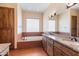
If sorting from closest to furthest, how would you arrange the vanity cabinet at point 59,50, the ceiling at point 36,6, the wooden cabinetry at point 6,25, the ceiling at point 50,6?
the vanity cabinet at point 59,50 < the ceiling at point 50,6 < the wooden cabinetry at point 6,25 < the ceiling at point 36,6

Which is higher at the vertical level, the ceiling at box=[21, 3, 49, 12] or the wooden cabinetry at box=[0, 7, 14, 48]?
the ceiling at box=[21, 3, 49, 12]

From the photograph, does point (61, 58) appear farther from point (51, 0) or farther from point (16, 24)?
point (16, 24)

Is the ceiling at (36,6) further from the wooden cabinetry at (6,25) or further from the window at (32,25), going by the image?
the wooden cabinetry at (6,25)

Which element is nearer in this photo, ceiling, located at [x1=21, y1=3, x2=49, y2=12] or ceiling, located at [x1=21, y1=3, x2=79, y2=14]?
ceiling, located at [x1=21, y1=3, x2=79, y2=14]

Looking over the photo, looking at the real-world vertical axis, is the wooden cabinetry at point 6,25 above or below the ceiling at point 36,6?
below

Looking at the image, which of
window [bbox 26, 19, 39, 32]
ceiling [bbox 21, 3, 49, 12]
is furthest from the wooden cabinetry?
window [bbox 26, 19, 39, 32]

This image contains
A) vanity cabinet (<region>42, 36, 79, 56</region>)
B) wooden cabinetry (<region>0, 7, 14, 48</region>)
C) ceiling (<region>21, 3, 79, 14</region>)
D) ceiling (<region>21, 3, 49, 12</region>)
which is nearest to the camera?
vanity cabinet (<region>42, 36, 79, 56</region>)

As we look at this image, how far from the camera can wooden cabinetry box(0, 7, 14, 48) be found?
442cm

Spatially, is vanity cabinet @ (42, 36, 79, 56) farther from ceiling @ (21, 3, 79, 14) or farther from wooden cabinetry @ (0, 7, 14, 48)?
wooden cabinetry @ (0, 7, 14, 48)

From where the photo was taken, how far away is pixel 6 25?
179 inches

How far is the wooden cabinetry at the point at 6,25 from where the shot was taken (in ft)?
14.5

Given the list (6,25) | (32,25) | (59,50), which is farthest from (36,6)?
(59,50)

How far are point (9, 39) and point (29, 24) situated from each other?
1.93 m

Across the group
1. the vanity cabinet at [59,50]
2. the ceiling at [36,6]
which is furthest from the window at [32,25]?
the vanity cabinet at [59,50]
